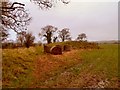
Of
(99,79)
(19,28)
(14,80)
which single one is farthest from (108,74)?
(19,28)

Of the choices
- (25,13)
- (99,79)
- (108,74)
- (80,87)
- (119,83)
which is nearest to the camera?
(80,87)

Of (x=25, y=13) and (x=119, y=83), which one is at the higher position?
(x=25, y=13)

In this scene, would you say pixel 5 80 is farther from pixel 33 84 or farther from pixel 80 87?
pixel 80 87

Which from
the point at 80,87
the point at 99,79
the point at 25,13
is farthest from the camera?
the point at 25,13

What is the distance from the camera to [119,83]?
14.1 metres

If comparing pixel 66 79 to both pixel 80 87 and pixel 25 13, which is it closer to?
pixel 80 87

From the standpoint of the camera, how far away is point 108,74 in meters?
17.3

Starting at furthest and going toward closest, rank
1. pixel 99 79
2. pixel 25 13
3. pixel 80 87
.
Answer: pixel 25 13, pixel 99 79, pixel 80 87

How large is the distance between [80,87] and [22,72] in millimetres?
6204

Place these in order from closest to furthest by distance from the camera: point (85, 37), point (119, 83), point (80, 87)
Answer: point (80, 87), point (119, 83), point (85, 37)

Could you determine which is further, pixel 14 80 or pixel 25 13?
pixel 25 13

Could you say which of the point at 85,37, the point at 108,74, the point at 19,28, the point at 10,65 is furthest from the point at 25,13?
the point at 85,37

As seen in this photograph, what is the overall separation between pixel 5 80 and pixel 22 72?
2787mm

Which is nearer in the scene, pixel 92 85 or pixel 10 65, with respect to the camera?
pixel 92 85
